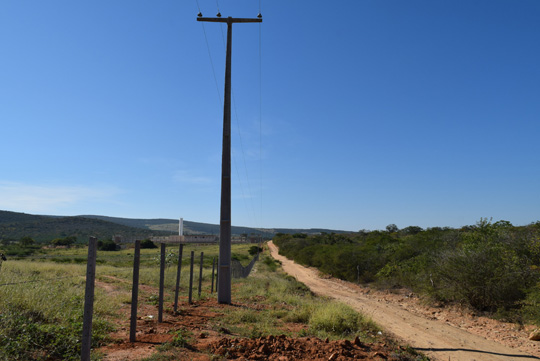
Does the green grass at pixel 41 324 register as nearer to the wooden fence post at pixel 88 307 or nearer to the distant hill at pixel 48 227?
the wooden fence post at pixel 88 307

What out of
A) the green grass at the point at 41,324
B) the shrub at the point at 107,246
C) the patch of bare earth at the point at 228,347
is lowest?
the shrub at the point at 107,246

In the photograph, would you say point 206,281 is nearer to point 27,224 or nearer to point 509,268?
point 509,268

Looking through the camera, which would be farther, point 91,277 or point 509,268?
point 509,268

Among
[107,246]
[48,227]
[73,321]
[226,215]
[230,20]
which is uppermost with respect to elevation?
[230,20]

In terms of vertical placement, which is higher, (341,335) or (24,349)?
(24,349)

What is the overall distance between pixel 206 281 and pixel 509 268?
17242mm

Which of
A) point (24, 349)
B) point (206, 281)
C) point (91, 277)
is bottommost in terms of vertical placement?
point (206, 281)

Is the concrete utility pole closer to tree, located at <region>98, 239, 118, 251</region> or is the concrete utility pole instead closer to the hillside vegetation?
the hillside vegetation

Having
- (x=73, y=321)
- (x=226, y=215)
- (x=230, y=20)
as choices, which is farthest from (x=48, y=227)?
(x=73, y=321)

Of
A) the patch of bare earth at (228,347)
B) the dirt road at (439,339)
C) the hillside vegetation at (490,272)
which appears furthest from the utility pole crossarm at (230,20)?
the hillside vegetation at (490,272)

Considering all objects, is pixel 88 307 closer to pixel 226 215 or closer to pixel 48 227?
pixel 226 215

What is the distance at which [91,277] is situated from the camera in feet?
17.7

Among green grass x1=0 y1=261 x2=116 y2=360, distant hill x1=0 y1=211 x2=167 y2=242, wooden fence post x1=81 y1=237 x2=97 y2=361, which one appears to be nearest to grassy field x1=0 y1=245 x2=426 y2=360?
green grass x1=0 y1=261 x2=116 y2=360

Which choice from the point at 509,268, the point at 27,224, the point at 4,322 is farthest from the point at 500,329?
the point at 27,224
